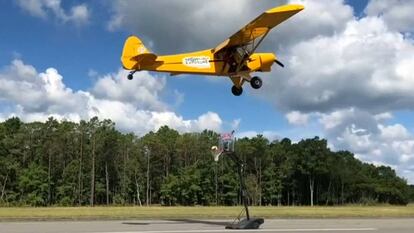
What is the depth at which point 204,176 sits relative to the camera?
366ft

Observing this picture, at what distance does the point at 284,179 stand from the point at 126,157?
33.9 meters

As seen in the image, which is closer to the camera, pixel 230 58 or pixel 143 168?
pixel 230 58

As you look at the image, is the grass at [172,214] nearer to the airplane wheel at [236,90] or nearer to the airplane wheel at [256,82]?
the airplane wheel at [236,90]

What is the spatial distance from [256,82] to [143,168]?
297 ft

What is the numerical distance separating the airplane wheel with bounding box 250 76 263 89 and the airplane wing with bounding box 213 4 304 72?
Result: 0.99 meters

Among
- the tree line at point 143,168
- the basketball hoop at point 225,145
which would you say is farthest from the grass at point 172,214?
the tree line at point 143,168

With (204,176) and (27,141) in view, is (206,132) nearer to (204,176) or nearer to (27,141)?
(204,176)

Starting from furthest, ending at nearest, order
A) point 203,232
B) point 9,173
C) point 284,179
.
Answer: point 284,179 < point 9,173 < point 203,232

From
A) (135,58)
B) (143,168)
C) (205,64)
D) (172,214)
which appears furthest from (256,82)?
(143,168)

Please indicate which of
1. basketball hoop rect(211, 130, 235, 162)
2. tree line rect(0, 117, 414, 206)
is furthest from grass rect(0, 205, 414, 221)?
tree line rect(0, 117, 414, 206)

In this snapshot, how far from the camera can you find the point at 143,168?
114875mm

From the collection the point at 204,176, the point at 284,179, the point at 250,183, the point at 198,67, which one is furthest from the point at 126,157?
the point at 198,67

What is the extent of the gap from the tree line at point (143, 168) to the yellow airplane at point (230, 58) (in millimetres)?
78477

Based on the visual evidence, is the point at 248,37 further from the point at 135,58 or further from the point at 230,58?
the point at 135,58
